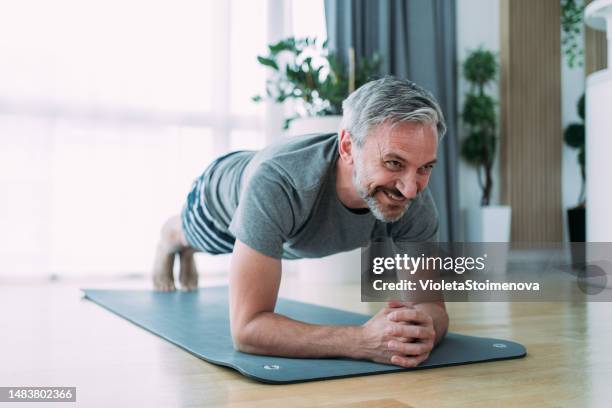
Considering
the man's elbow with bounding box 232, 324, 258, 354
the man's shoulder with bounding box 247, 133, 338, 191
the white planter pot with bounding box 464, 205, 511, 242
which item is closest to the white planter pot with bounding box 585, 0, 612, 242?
the white planter pot with bounding box 464, 205, 511, 242

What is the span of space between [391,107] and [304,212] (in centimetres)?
35

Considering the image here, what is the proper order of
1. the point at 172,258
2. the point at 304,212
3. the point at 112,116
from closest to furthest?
the point at 304,212
the point at 172,258
the point at 112,116

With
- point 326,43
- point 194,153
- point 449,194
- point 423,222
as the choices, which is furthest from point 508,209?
point 423,222

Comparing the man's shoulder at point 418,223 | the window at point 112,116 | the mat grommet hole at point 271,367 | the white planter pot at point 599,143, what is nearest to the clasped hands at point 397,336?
the mat grommet hole at point 271,367

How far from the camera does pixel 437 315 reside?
5.45 ft

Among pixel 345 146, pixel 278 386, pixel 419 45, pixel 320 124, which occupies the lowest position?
pixel 278 386

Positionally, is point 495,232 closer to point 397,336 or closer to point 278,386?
point 397,336

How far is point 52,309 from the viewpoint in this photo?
2.45 meters

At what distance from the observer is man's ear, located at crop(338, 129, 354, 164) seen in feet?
5.05

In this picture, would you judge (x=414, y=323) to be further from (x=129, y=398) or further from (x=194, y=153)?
(x=194, y=153)

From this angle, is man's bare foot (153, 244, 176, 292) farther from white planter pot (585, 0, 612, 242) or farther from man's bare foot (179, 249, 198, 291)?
white planter pot (585, 0, 612, 242)

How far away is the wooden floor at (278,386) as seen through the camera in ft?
3.93

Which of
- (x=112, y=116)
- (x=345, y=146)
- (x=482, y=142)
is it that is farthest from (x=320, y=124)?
(x=345, y=146)

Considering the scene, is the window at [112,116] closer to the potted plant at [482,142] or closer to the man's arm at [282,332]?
the potted plant at [482,142]
